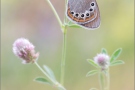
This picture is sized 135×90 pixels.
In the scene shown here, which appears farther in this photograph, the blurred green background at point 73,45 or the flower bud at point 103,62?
the blurred green background at point 73,45

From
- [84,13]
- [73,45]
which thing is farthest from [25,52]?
[73,45]

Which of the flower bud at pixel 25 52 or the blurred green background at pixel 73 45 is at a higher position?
the blurred green background at pixel 73 45

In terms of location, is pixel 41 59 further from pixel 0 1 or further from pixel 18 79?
pixel 0 1

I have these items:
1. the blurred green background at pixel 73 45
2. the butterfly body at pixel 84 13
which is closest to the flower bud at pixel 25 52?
the butterfly body at pixel 84 13

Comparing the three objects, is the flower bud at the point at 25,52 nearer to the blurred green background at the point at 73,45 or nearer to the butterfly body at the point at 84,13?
the butterfly body at the point at 84,13

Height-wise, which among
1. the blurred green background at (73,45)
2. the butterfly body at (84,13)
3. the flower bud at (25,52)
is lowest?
the flower bud at (25,52)

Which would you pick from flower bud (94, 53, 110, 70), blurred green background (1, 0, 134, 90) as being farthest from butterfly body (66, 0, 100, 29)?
blurred green background (1, 0, 134, 90)

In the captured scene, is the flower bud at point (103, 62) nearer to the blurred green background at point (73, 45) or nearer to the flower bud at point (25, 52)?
the flower bud at point (25, 52)
